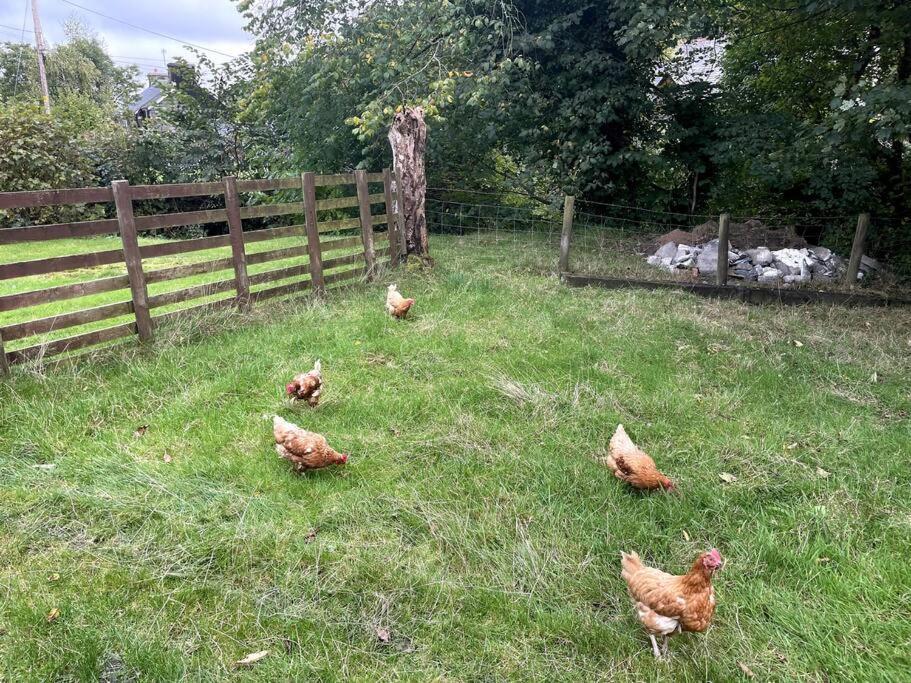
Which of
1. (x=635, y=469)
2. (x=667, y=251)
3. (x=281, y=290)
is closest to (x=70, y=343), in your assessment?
(x=281, y=290)

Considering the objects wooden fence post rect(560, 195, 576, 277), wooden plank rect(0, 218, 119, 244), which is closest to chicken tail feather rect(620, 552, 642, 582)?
wooden plank rect(0, 218, 119, 244)

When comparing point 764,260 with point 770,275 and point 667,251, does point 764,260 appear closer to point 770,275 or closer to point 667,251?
point 770,275

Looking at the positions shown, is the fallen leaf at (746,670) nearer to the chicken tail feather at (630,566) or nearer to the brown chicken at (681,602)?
the brown chicken at (681,602)

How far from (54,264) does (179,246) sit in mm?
1108

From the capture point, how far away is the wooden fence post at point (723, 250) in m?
7.56

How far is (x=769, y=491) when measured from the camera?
304 centimetres

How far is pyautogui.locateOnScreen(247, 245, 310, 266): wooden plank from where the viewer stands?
20.1 feet

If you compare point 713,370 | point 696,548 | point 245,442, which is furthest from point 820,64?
point 245,442

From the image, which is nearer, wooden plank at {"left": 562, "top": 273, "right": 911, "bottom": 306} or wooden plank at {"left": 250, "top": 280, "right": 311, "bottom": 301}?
wooden plank at {"left": 250, "top": 280, "right": 311, "bottom": 301}

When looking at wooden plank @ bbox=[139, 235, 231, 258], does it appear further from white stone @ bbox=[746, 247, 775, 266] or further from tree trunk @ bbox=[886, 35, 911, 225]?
tree trunk @ bbox=[886, 35, 911, 225]

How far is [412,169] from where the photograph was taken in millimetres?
8312

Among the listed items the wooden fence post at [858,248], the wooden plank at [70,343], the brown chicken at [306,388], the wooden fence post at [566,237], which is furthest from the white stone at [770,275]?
the wooden plank at [70,343]

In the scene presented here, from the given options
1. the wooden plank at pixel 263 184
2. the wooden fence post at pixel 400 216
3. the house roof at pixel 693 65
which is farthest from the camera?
the house roof at pixel 693 65

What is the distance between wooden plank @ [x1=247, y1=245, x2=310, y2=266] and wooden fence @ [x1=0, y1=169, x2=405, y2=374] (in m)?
0.01
